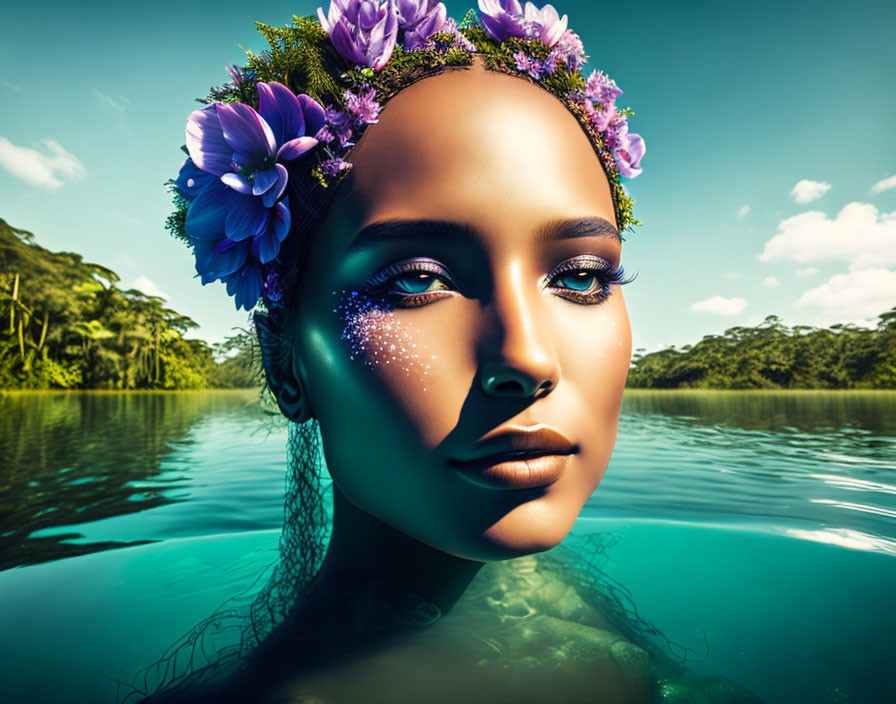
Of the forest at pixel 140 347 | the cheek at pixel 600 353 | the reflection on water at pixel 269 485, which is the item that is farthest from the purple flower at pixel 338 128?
the forest at pixel 140 347

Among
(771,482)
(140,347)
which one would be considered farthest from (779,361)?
(140,347)

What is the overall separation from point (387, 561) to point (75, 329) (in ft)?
134

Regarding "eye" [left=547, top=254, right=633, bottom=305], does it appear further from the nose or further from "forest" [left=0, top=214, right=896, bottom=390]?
"forest" [left=0, top=214, right=896, bottom=390]

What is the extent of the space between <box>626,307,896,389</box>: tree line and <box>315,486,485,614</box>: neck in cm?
3984

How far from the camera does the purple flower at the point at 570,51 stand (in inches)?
75.7

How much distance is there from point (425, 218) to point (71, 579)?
9.35ft

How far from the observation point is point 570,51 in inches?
77.0

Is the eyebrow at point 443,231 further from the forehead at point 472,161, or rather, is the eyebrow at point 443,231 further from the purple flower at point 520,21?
the purple flower at point 520,21

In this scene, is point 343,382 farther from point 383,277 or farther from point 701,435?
point 701,435

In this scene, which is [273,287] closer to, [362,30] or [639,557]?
[362,30]

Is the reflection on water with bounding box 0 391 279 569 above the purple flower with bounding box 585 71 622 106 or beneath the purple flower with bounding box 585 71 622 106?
beneath

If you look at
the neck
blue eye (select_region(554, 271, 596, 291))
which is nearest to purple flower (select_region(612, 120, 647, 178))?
blue eye (select_region(554, 271, 596, 291))

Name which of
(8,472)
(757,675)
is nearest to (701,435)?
(757,675)

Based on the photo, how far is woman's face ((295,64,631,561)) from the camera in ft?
4.34
